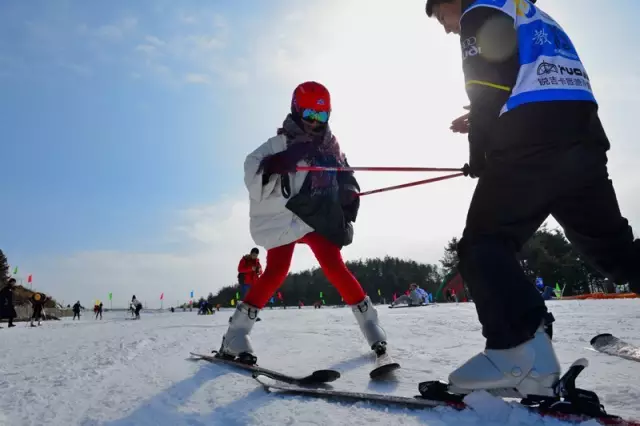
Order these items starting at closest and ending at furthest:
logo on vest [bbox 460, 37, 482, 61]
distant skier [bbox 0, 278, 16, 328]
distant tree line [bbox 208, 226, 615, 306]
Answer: logo on vest [bbox 460, 37, 482, 61] → distant skier [bbox 0, 278, 16, 328] → distant tree line [bbox 208, 226, 615, 306]

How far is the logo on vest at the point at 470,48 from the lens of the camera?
5.24ft

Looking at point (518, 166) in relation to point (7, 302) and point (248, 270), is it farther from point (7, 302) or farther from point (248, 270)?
point (7, 302)

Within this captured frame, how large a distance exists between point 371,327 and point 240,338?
876 mm

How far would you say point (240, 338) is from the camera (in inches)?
111

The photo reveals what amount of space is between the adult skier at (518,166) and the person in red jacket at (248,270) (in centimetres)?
879

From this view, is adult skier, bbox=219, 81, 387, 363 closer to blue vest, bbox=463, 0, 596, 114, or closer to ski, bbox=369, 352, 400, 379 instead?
ski, bbox=369, 352, 400, 379

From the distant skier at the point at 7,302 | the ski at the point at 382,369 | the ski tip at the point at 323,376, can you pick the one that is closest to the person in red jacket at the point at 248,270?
the ski at the point at 382,369

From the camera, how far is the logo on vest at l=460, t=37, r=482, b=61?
62.9 inches

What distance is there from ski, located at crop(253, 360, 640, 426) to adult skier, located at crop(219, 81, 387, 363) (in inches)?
47.3

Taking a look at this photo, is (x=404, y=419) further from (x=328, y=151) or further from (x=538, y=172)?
(x=328, y=151)

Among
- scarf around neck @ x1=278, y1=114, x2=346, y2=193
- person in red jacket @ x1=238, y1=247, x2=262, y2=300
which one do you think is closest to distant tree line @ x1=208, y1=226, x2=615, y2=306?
person in red jacket @ x1=238, y1=247, x2=262, y2=300

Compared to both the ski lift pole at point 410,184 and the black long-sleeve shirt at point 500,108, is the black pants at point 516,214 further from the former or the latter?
the ski lift pole at point 410,184

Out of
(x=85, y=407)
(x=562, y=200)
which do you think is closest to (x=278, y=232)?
(x=85, y=407)

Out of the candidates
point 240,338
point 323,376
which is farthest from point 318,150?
point 323,376
